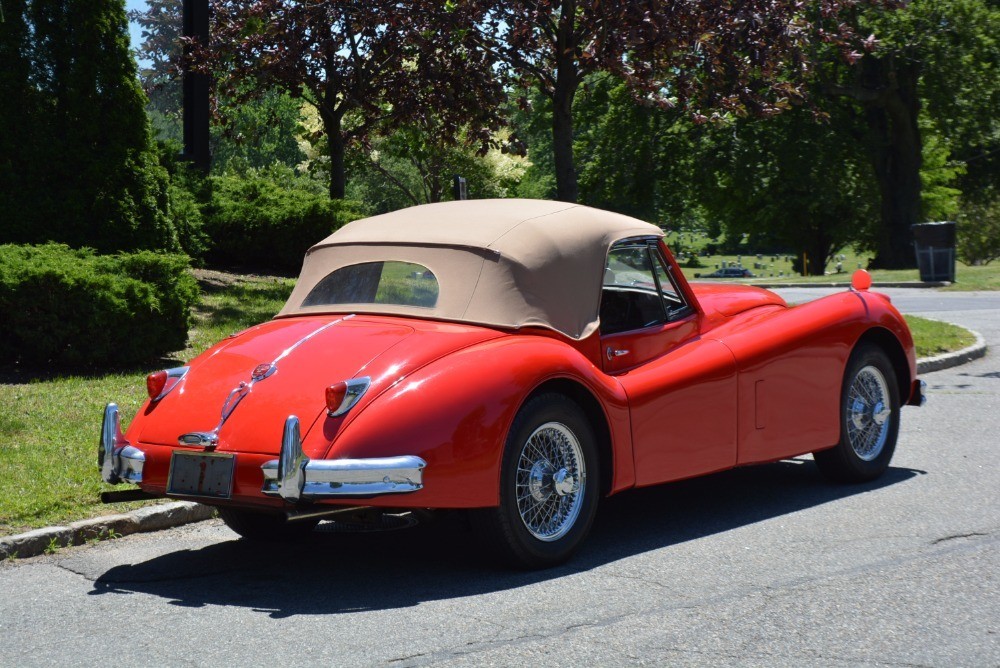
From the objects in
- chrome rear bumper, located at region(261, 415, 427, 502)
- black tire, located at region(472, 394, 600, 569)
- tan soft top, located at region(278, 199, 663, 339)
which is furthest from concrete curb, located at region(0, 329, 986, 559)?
black tire, located at region(472, 394, 600, 569)

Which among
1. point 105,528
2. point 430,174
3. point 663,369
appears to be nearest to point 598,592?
point 663,369

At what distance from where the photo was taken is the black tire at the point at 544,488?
5.35 m

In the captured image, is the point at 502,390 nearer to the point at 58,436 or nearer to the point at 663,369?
the point at 663,369

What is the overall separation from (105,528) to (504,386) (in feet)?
8.24

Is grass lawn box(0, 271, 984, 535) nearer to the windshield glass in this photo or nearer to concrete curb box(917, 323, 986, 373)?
concrete curb box(917, 323, 986, 373)

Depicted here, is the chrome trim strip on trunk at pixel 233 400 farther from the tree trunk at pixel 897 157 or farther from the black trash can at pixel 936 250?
the tree trunk at pixel 897 157

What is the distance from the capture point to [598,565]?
563 centimetres

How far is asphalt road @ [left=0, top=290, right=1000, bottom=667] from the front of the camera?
14.5 feet

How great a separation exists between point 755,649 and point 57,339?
7648mm

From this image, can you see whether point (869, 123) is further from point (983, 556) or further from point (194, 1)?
point (983, 556)

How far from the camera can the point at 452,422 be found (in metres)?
5.16

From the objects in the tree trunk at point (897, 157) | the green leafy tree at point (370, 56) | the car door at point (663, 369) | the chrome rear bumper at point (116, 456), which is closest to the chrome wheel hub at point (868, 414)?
the car door at point (663, 369)

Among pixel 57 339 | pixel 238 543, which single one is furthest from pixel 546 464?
pixel 57 339

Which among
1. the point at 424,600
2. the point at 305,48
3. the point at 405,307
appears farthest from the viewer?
the point at 305,48
